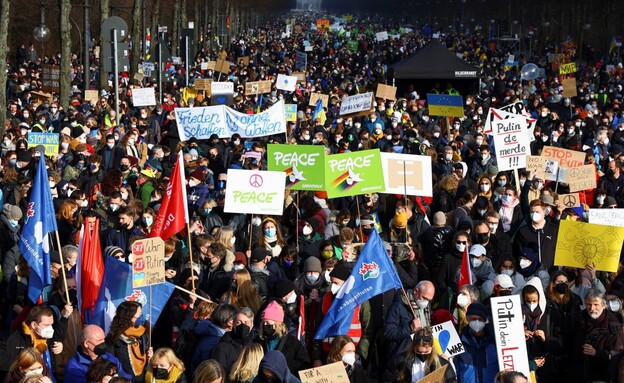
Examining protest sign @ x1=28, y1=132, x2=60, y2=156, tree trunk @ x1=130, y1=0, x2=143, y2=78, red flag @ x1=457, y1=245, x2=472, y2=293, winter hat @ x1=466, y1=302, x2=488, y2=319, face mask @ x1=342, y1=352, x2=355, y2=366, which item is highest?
winter hat @ x1=466, y1=302, x2=488, y2=319

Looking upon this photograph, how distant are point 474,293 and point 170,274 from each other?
2.54 meters

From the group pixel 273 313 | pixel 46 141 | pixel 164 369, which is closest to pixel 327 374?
pixel 164 369

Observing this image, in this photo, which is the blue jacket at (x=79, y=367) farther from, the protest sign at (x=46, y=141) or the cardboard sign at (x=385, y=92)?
the cardboard sign at (x=385, y=92)

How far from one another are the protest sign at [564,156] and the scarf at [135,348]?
8338mm

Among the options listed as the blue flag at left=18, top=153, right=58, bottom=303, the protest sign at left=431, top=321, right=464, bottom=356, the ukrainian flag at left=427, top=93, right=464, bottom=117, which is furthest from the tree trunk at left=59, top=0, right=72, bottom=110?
the protest sign at left=431, top=321, right=464, bottom=356

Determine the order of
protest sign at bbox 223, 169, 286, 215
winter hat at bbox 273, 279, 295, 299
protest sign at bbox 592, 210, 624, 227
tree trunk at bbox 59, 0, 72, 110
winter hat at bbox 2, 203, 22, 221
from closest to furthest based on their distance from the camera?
winter hat at bbox 273, 279, 295, 299 → protest sign at bbox 592, 210, 624, 227 → winter hat at bbox 2, 203, 22, 221 → protest sign at bbox 223, 169, 286, 215 → tree trunk at bbox 59, 0, 72, 110

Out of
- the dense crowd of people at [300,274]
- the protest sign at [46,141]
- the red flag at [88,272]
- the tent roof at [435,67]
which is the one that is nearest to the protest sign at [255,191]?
the dense crowd of people at [300,274]

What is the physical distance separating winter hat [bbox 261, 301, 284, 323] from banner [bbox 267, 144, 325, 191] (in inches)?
202

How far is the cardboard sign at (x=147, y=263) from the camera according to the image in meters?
9.76

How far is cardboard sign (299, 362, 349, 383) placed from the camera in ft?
25.8

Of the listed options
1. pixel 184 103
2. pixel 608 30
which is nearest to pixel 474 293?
pixel 184 103

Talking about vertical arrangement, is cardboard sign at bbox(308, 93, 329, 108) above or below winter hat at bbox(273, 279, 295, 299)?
below

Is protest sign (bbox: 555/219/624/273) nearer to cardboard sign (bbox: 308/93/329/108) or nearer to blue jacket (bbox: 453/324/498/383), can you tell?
blue jacket (bbox: 453/324/498/383)

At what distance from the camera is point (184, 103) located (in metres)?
30.6
